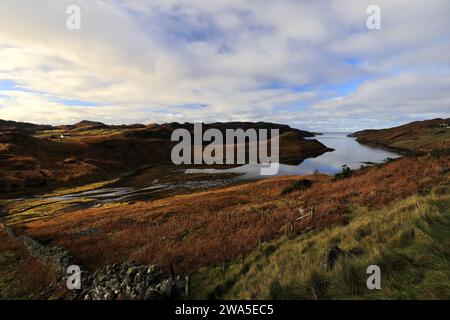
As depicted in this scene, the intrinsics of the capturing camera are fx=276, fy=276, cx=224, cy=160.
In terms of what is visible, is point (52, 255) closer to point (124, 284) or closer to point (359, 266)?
point (124, 284)

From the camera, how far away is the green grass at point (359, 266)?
23.2 feet

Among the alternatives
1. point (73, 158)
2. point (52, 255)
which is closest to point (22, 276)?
point (52, 255)

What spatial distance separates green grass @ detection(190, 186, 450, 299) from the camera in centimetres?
706

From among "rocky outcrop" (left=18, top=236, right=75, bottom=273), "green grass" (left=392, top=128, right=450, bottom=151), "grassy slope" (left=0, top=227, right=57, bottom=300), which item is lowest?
"grassy slope" (left=0, top=227, right=57, bottom=300)

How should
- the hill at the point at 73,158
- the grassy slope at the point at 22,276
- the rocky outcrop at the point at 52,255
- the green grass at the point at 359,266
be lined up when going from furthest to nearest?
1. the hill at the point at 73,158
2. the rocky outcrop at the point at 52,255
3. the grassy slope at the point at 22,276
4. the green grass at the point at 359,266

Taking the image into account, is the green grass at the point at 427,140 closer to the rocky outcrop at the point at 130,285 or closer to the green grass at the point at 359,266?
the green grass at the point at 359,266

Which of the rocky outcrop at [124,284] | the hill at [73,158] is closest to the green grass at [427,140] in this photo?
the hill at [73,158]

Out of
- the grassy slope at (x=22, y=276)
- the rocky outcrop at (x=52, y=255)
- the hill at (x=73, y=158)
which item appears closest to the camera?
the grassy slope at (x=22, y=276)

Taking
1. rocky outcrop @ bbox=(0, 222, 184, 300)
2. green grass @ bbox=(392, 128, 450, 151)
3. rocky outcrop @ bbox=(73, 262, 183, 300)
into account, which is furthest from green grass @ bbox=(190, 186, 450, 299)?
green grass @ bbox=(392, 128, 450, 151)

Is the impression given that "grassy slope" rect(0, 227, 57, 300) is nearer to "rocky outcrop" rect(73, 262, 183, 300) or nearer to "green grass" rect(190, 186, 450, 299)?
"rocky outcrop" rect(73, 262, 183, 300)

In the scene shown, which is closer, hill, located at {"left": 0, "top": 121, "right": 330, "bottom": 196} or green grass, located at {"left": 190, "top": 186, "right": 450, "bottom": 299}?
green grass, located at {"left": 190, "top": 186, "right": 450, "bottom": 299}

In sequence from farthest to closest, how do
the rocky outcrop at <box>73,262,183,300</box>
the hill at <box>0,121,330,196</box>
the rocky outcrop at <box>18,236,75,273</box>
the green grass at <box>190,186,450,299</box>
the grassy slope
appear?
the hill at <box>0,121,330,196</box> < the rocky outcrop at <box>18,236,75,273</box> < the grassy slope < the rocky outcrop at <box>73,262,183,300</box> < the green grass at <box>190,186,450,299</box>

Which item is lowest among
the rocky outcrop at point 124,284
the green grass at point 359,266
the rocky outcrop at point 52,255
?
the rocky outcrop at point 52,255
